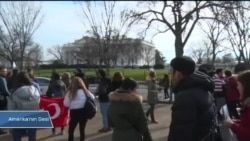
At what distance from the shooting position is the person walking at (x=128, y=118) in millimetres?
6395

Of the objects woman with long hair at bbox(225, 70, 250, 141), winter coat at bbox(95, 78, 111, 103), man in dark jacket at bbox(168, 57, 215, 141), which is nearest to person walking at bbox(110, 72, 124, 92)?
winter coat at bbox(95, 78, 111, 103)

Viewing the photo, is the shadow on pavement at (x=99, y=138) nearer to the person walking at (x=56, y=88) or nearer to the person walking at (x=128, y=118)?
the person walking at (x=56, y=88)

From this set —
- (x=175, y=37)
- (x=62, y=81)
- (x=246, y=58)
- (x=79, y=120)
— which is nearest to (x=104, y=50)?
(x=175, y=37)

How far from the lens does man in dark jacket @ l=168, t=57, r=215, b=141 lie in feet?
14.8

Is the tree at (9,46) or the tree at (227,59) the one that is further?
the tree at (227,59)

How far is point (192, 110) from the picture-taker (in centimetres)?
456

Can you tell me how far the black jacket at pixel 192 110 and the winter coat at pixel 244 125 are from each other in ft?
0.98

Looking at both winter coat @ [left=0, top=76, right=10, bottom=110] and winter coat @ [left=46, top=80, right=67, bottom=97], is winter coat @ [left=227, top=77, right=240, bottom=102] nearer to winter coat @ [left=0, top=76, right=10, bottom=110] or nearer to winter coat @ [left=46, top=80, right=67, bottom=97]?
winter coat @ [left=46, top=80, right=67, bottom=97]

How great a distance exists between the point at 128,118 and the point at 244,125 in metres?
1.93

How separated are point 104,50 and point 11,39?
12406 mm

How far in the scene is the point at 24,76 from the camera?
8.55 meters

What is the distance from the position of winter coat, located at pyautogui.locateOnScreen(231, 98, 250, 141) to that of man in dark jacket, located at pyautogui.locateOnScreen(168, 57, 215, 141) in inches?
11.9

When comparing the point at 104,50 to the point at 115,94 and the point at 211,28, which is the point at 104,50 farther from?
the point at 115,94

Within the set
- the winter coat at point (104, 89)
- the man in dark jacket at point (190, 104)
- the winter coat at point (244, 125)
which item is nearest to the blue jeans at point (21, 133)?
the man in dark jacket at point (190, 104)
